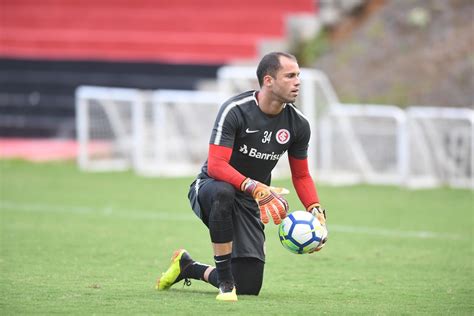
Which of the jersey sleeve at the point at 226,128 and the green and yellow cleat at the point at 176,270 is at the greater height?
the jersey sleeve at the point at 226,128

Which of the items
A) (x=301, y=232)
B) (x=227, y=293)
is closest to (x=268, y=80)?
(x=301, y=232)

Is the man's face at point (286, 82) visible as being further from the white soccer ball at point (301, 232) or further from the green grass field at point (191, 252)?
the green grass field at point (191, 252)

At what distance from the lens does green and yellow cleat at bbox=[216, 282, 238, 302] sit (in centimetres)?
738

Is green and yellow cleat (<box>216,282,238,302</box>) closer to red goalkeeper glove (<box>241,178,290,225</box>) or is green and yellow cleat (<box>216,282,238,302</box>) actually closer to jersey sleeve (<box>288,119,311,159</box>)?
red goalkeeper glove (<box>241,178,290,225</box>)

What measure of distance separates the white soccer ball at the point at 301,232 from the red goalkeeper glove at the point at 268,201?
0.16 m

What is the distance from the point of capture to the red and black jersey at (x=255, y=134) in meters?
7.45

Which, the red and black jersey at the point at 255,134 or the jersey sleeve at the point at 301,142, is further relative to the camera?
the jersey sleeve at the point at 301,142

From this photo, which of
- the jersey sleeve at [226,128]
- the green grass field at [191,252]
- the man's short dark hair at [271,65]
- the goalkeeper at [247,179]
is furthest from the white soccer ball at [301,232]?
the man's short dark hair at [271,65]

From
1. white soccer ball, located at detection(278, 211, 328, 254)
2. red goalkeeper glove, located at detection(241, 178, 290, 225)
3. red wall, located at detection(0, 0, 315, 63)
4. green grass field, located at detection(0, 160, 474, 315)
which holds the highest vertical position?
red wall, located at detection(0, 0, 315, 63)

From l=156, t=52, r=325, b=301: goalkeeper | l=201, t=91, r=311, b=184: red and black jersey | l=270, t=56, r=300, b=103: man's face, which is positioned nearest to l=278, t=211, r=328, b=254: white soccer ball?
l=156, t=52, r=325, b=301: goalkeeper

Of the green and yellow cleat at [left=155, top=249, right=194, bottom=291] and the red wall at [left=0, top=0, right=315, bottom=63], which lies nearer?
the green and yellow cleat at [left=155, top=249, right=194, bottom=291]

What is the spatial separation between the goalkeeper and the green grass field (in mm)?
201

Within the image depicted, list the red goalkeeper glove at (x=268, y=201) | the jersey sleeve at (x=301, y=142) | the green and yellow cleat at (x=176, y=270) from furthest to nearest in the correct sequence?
1. the green and yellow cleat at (x=176, y=270)
2. the jersey sleeve at (x=301, y=142)
3. the red goalkeeper glove at (x=268, y=201)

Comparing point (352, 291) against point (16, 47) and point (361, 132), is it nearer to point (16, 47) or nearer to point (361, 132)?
point (361, 132)
